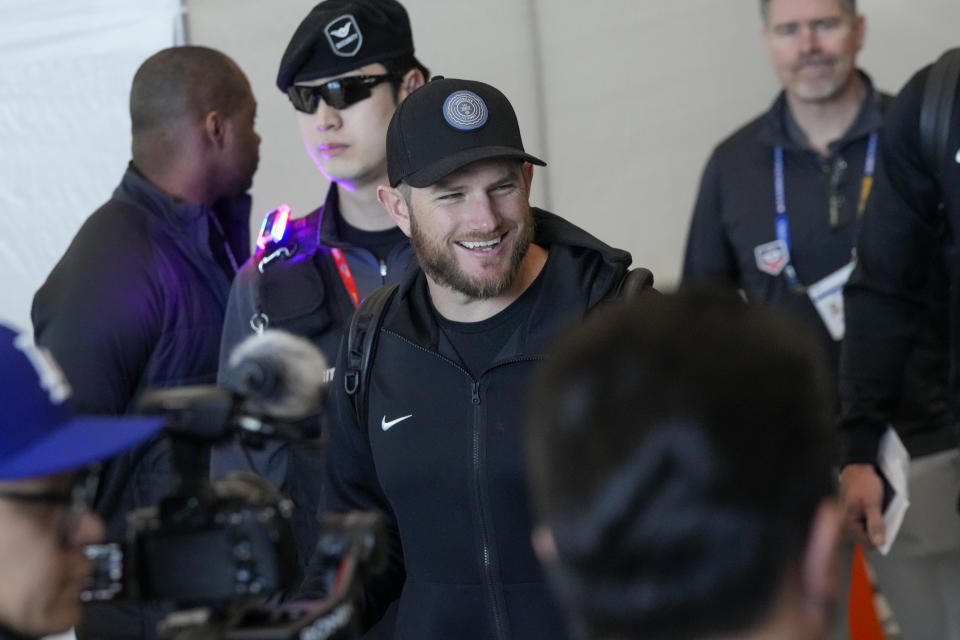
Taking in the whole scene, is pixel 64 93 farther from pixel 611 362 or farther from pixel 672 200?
pixel 611 362

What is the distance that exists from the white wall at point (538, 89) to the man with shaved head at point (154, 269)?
0.82 meters

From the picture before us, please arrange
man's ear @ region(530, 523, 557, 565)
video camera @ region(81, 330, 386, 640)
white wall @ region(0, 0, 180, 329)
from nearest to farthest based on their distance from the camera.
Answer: man's ear @ region(530, 523, 557, 565), video camera @ region(81, 330, 386, 640), white wall @ region(0, 0, 180, 329)

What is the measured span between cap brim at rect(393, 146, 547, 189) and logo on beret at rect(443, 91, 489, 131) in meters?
0.05

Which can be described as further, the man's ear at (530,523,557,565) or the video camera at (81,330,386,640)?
→ the video camera at (81,330,386,640)

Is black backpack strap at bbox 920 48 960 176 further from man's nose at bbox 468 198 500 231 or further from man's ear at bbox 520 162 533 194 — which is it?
Result: man's nose at bbox 468 198 500 231

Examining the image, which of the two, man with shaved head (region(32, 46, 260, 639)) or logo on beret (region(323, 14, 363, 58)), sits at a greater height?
logo on beret (region(323, 14, 363, 58))

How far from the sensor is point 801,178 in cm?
410

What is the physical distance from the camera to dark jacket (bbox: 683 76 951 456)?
376cm

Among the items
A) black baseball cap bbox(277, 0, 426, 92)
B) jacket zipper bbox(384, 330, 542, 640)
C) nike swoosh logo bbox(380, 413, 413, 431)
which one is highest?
black baseball cap bbox(277, 0, 426, 92)

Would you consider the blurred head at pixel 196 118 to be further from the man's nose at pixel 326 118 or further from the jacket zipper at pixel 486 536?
the jacket zipper at pixel 486 536

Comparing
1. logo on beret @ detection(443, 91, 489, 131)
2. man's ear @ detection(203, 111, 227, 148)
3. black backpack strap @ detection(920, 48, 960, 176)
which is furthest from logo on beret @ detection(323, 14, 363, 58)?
black backpack strap @ detection(920, 48, 960, 176)

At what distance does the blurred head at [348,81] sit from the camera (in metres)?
3.61

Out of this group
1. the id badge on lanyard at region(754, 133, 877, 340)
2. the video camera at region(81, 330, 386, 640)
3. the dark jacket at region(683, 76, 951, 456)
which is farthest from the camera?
the id badge on lanyard at region(754, 133, 877, 340)

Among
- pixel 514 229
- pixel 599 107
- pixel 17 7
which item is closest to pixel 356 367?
pixel 514 229
